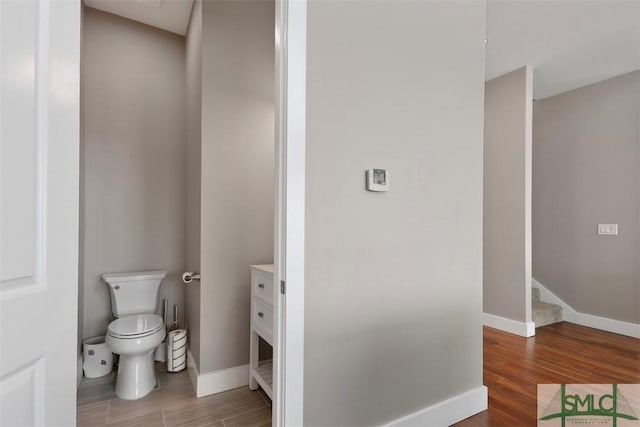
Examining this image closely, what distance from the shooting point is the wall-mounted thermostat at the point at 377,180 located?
154cm

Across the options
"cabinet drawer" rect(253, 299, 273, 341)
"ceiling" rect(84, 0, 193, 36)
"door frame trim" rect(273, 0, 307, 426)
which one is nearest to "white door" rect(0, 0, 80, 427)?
"door frame trim" rect(273, 0, 307, 426)

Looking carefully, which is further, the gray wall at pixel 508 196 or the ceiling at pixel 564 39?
the gray wall at pixel 508 196

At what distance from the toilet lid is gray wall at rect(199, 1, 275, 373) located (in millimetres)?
338

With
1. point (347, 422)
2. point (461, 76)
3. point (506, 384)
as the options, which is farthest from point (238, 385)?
point (461, 76)

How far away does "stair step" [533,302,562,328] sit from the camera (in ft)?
12.0

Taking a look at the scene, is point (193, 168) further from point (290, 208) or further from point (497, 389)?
point (497, 389)

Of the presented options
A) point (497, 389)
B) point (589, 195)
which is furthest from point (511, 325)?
point (589, 195)

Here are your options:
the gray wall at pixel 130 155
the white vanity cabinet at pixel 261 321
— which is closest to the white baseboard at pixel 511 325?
the white vanity cabinet at pixel 261 321

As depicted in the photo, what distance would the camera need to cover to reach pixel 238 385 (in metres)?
2.29

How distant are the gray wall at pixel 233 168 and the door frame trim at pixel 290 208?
104cm

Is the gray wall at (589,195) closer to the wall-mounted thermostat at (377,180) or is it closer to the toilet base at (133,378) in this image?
the wall-mounted thermostat at (377,180)

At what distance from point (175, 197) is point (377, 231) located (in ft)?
6.77

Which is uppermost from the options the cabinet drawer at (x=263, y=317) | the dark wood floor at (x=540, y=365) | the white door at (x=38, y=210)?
the white door at (x=38, y=210)

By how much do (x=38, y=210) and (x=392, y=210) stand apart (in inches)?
52.2
